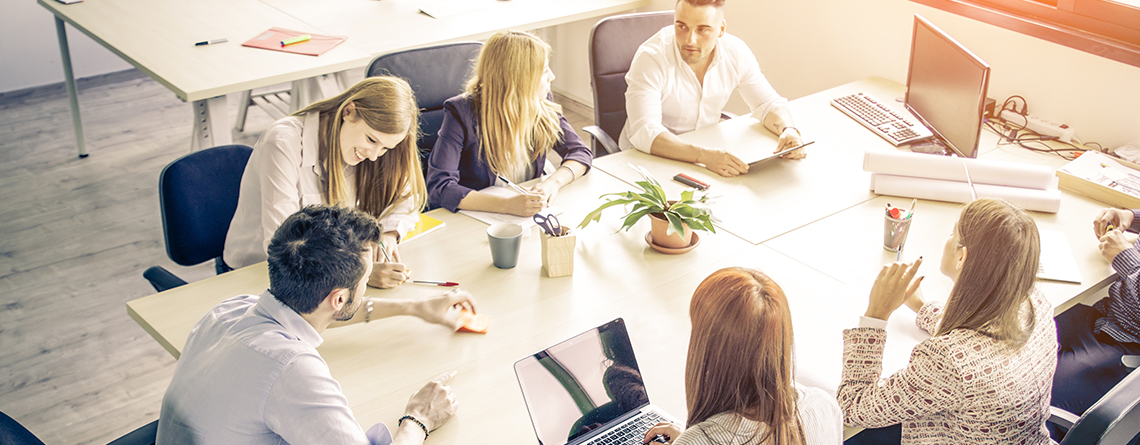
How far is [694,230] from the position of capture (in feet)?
6.63

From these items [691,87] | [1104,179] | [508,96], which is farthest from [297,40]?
[1104,179]

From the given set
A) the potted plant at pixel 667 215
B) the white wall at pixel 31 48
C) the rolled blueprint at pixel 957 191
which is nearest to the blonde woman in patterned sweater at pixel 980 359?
the potted plant at pixel 667 215

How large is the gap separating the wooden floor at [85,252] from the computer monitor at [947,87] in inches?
95.7

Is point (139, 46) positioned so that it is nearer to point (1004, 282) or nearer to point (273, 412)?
point (273, 412)

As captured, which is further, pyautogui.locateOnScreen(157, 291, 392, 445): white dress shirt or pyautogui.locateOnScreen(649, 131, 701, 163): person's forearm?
pyautogui.locateOnScreen(649, 131, 701, 163): person's forearm

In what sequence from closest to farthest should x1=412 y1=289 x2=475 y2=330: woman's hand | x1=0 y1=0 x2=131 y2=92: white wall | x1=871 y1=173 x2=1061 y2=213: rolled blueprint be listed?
x1=412 y1=289 x2=475 y2=330: woman's hand < x1=871 y1=173 x2=1061 y2=213: rolled blueprint < x1=0 y1=0 x2=131 y2=92: white wall

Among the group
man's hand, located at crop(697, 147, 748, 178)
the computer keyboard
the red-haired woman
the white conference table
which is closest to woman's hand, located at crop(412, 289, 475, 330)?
the red-haired woman

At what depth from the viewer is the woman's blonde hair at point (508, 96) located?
2.36 m

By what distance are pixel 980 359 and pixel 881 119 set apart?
1.60 m

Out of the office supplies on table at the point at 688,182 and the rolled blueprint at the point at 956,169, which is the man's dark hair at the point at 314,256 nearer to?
the office supplies on table at the point at 688,182

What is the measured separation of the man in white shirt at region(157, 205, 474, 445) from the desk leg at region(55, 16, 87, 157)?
3.40 m

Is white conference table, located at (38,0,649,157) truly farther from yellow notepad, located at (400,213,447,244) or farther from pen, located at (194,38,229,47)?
yellow notepad, located at (400,213,447,244)

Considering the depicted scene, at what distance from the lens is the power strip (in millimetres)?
2682

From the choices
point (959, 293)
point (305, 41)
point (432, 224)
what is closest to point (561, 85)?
point (305, 41)
